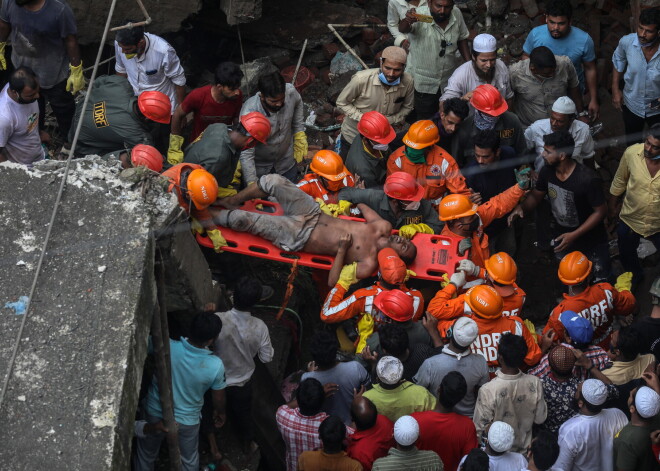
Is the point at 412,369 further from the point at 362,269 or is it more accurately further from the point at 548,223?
the point at 548,223

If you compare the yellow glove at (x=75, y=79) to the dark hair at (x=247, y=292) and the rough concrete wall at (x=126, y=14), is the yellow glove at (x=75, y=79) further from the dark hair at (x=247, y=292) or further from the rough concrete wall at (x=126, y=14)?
the dark hair at (x=247, y=292)

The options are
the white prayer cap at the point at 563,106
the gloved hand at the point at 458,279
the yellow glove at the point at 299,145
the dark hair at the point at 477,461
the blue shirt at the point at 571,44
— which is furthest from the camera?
the blue shirt at the point at 571,44

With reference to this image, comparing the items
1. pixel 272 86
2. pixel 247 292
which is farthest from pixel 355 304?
pixel 272 86

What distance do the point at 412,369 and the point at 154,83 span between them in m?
3.58

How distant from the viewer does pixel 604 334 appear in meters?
7.19

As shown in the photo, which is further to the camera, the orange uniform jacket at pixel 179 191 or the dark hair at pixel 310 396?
the orange uniform jacket at pixel 179 191

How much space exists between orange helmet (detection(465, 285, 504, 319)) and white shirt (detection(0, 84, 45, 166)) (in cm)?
369

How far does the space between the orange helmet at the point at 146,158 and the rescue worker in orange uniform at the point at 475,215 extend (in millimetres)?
2353

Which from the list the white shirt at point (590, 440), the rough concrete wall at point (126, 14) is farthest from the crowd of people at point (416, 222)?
the rough concrete wall at point (126, 14)

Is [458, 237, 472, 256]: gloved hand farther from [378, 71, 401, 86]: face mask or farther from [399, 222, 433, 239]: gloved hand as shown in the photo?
[378, 71, 401, 86]: face mask

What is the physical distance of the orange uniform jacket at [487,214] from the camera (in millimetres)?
7621

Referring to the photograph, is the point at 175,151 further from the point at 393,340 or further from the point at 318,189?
the point at 393,340

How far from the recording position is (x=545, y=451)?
5.47 meters

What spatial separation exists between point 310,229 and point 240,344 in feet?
4.64
